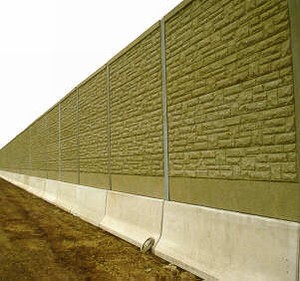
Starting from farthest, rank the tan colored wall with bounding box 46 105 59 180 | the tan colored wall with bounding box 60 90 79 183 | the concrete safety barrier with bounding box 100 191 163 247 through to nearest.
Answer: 1. the tan colored wall with bounding box 46 105 59 180
2. the tan colored wall with bounding box 60 90 79 183
3. the concrete safety barrier with bounding box 100 191 163 247

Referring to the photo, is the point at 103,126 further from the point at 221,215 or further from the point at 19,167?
the point at 19,167

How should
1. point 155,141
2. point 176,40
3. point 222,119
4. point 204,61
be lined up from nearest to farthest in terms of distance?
1. point 222,119
2. point 204,61
3. point 176,40
4. point 155,141

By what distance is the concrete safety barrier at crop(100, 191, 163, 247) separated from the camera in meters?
7.82

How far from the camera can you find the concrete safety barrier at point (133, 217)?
7820 millimetres

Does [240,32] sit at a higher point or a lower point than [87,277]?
higher

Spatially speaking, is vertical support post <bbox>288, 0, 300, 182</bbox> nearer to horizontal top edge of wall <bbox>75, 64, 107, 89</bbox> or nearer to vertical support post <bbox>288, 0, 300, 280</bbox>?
vertical support post <bbox>288, 0, 300, 280</bbox>

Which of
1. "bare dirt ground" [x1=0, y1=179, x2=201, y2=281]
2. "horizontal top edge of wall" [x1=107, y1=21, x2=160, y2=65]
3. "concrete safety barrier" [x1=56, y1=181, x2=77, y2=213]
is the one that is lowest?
"bare dirt ground" [x1=0, y1=179, x2=201, y2=281]

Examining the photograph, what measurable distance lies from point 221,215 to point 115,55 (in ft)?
21.5

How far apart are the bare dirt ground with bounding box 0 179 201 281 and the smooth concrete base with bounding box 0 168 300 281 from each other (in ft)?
0.96

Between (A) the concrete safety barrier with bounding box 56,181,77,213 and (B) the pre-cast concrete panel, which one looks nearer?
(A) the concrete safety barrier with bounding box 56,181,77,213

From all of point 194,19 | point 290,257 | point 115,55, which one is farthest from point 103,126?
point 290,257

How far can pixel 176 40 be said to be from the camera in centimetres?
741

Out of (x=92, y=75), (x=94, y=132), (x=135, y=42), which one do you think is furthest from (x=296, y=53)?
(x=92, y=75)

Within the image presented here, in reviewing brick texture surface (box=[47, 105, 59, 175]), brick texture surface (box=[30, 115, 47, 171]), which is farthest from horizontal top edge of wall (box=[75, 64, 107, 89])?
brick texture surface (box=[30, 115, 47, 171])
